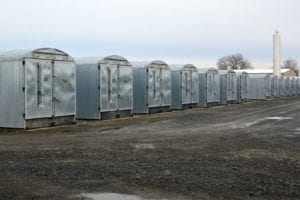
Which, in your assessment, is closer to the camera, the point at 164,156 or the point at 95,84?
the point at 164,156

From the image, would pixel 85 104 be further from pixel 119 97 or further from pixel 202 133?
pixel 202 133

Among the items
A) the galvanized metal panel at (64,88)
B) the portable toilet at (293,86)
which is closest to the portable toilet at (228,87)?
the galvanized metal panel at (64,88)

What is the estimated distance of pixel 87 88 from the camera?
21.9 m

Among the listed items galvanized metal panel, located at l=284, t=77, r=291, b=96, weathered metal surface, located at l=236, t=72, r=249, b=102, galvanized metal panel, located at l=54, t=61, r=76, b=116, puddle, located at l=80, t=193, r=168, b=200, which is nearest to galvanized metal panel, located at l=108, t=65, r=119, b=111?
galvanized metal panel, located at l=54, t=61, r=76, b=116

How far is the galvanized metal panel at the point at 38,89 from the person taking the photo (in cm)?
1709

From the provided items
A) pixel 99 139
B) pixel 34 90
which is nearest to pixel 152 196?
pixel 99 139

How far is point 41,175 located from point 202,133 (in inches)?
322

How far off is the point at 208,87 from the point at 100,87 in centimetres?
1486

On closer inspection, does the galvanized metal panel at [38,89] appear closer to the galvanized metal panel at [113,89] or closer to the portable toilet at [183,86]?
the galvanized metal panel at [113,89]

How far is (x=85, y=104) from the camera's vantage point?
22.0 meters

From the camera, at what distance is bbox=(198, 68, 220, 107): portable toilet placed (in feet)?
113

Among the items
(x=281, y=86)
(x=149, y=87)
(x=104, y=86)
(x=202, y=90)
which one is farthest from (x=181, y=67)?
(x=281, y=86)

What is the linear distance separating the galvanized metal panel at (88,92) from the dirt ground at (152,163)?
4.96m

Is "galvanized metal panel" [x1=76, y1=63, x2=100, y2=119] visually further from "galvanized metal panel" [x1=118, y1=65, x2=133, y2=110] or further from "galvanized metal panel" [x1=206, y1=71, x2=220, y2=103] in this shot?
"galvanized metal panel" [x1=206, y1=71, x2=220, y2=103]
